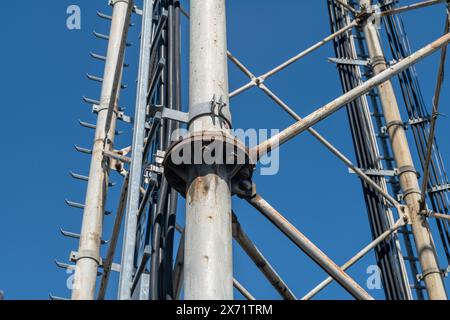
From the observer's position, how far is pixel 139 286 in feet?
19.2

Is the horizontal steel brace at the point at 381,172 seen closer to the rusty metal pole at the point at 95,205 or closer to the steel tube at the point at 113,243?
the rusty metal pole at the point at 95,205

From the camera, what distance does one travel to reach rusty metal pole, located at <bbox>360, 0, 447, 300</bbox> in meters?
8.89

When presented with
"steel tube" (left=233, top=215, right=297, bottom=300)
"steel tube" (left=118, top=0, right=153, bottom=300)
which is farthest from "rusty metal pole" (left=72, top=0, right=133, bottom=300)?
"steel tube" (left=233, top=215, right=297, bottom=300)

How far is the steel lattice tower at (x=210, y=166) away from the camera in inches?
206

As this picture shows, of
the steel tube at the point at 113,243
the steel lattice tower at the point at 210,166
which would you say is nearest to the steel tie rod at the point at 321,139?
the steel lattice tower at the point at 210,166

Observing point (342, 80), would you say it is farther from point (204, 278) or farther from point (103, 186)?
point (204, 278)

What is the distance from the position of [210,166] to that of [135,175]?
21.3 inches

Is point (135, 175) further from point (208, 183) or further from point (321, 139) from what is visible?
point (321, 139)

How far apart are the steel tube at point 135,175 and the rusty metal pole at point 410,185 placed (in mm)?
4475

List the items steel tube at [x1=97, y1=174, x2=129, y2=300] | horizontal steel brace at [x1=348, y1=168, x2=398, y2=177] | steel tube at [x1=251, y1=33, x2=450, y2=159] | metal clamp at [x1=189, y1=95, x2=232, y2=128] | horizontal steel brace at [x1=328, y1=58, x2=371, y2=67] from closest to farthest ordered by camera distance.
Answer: metal clamp at [x1=189, y1=95, x2=232, y2=128]
steel tube at [x1=251, y1=33, x2=450, y2=159]
steel tube at [x1=97, y1=174, x2=129, y2=300]
horizontal steel brace at [x1=348, y1=168, x2=398, y2=177]
horizontal steel brace at [x1=328, y1=58, x2=371, y2=67]

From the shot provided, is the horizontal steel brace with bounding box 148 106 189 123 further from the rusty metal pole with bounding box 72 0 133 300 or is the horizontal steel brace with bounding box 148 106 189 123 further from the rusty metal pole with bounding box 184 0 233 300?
the rusty metal pole with bounding box 72 0 133 300

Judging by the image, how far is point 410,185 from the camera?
9.51 meters
